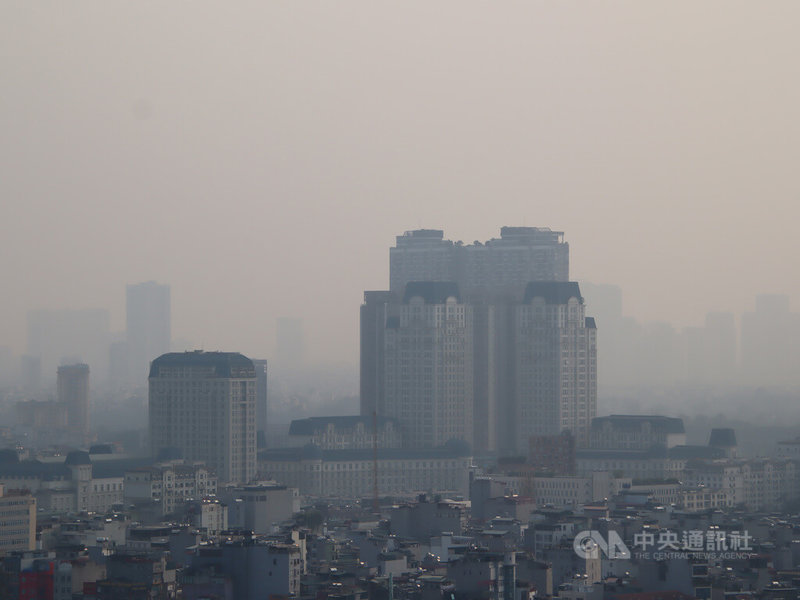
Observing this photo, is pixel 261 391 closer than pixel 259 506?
No

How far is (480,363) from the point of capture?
76562 mm

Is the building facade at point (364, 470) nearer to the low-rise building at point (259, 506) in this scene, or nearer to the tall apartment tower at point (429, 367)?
the tall apartment tower at point (429, 367)

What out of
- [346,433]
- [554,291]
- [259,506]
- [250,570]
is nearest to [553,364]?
[554,291]

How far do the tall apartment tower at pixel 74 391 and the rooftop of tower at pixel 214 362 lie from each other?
74.4ft

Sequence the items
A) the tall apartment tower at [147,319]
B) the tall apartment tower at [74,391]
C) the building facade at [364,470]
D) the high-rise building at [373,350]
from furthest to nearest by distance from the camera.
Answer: the tall apartment tower at [147,319], the tall apartment tower at [74,391], the high-rise building at [373,350], the building facade at [364,470]

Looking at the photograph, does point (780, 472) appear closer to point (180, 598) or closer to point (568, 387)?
point (568, 387)

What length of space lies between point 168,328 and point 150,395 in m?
29.4

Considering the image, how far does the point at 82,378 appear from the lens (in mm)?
90062

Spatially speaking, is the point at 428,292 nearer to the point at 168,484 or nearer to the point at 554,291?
the point at 554,291

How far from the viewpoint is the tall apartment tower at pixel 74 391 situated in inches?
3511

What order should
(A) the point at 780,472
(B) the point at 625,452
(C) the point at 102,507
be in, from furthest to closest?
(B) the point at 625,452 < (A) the point at 780,472 < (C) the point at 102,507

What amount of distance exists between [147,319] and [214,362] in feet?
105

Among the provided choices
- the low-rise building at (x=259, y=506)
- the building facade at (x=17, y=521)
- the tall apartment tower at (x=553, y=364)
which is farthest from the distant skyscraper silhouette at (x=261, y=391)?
the building facade at (x=17, y=521)

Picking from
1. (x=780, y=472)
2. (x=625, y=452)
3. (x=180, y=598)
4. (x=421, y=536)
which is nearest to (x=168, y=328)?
(x=625, y=452)
